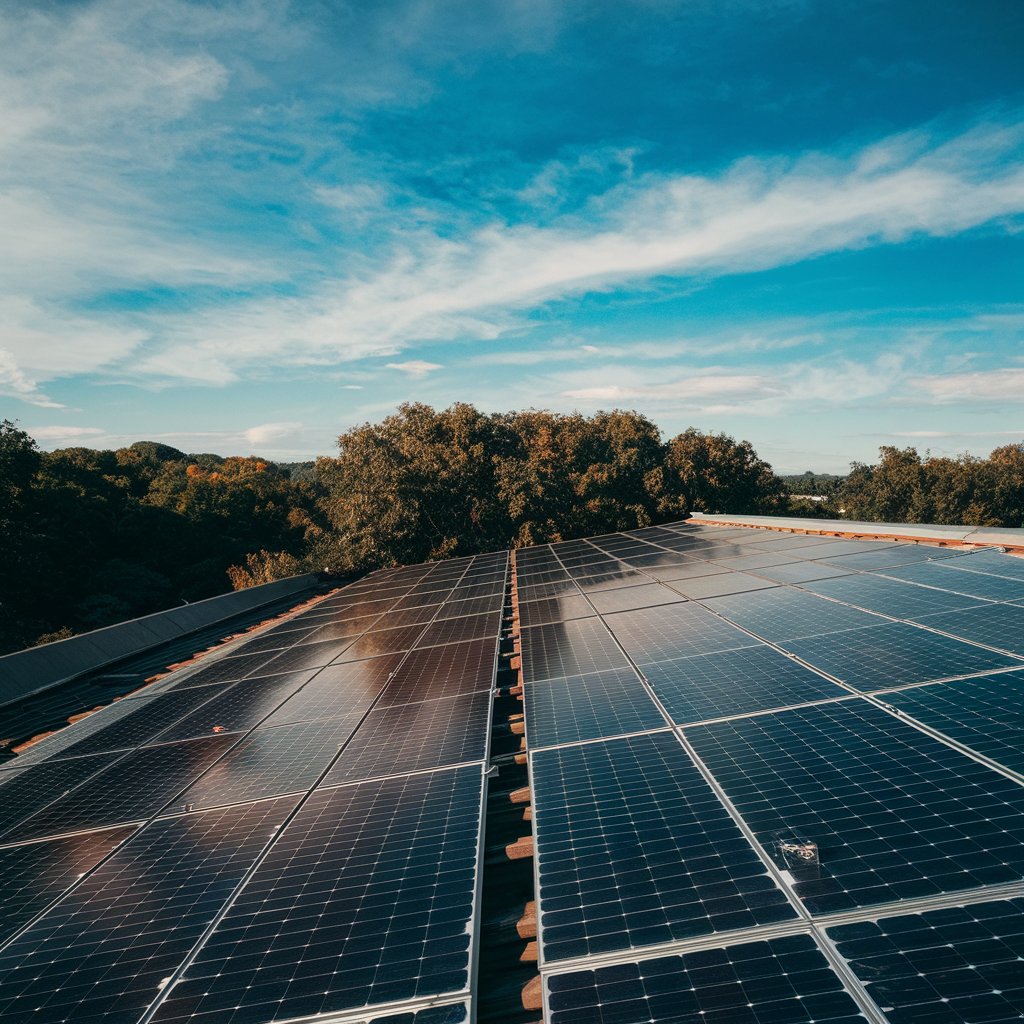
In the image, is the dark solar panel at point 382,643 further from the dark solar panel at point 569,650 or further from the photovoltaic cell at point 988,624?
the photovoltaic cell at point 988,624

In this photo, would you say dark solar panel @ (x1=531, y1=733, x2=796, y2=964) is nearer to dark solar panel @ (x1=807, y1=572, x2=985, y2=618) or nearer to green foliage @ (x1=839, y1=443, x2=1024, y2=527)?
dark solar panel @ (x1=807, y1=572, x2=985, y2=618)

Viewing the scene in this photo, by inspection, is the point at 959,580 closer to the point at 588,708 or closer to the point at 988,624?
the point at 988,624

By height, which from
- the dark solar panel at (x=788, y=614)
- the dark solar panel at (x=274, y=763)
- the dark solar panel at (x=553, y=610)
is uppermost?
the dark solar panel at (x=788, y=614)

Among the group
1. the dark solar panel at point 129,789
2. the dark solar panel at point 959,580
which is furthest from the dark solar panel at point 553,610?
the dark solar panel at point 959,580

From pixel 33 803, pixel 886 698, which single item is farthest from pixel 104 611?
pixel 886 698

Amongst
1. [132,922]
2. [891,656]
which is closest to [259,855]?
[132,922]

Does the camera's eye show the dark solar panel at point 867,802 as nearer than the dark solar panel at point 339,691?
Yes
